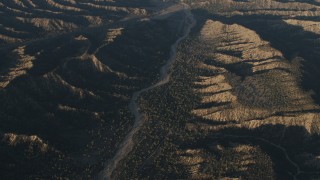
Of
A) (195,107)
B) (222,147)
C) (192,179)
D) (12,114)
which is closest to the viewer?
(192,179)

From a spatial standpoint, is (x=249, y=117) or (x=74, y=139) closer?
(x=74, y=139)

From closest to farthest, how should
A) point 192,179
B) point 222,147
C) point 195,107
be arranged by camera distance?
point 192,179, point 222,147, point 195,107

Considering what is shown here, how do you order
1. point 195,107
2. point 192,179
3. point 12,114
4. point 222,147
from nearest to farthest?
1. point 192,179
2. point 222,147
3. point 12,114
4. point 195,107

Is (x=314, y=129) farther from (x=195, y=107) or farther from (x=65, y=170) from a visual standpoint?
(x=65, y=170)

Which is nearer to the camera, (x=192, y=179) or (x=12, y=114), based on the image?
(x=192, y=179)

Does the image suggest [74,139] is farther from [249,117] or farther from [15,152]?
[249,117]

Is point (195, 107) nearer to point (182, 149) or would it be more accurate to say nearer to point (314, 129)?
point (182, 149)

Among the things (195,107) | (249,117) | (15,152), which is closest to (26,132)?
(15,152)

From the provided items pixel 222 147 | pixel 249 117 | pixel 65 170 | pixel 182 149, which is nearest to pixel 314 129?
pixel 249 117

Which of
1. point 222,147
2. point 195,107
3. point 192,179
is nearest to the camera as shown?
point 192,179
